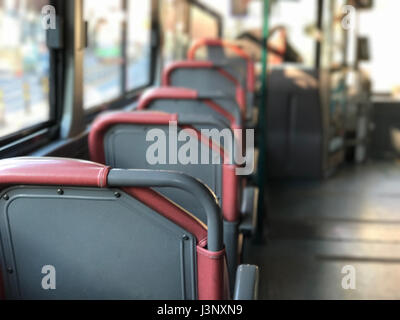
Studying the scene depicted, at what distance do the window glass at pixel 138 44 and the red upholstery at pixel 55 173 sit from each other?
3640 mm

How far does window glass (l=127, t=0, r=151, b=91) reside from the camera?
4836 millimetres

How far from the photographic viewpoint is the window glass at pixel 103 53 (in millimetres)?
3555

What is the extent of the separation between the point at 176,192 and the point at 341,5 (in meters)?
4.19

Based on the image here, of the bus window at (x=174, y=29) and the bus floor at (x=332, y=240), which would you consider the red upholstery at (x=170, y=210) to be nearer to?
the bus floor at (x=332, y=240)

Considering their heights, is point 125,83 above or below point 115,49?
below

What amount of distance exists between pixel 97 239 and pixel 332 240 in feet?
9.86

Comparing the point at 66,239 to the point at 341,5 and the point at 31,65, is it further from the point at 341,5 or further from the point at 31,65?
the point at 341,5

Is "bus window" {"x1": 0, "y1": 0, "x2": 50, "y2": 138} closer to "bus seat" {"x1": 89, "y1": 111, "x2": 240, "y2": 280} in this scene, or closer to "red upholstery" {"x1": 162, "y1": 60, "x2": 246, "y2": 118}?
"bus seat" {"x1": 89, "y1": 111, "x2": 240, "y2": 280}

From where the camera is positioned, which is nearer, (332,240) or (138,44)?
(332,240)

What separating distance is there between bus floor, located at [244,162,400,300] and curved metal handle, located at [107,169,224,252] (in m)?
1.48

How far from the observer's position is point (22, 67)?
2.69 m

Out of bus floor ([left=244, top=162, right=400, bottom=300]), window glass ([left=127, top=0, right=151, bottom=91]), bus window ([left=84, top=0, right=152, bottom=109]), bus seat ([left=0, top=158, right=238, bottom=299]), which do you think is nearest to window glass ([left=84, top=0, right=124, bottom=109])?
bus window ([left=84, top=0, right=152, bottom=109])

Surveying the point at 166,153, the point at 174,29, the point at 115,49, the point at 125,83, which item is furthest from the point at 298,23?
the point at 166,153

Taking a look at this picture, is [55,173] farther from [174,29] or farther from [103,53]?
[174,29]
